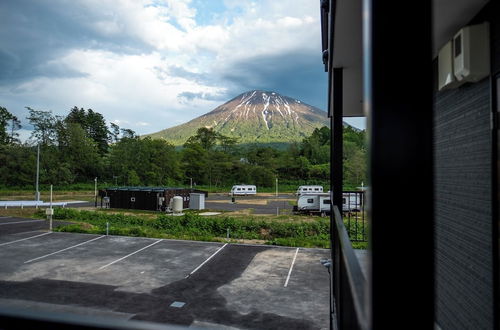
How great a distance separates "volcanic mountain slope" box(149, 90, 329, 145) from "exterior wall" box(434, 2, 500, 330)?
455 feet

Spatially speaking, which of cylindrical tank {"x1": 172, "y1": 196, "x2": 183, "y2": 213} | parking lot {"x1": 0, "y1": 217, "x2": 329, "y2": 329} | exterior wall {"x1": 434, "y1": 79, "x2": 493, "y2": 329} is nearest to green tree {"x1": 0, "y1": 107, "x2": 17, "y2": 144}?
cylindrical tank {"x1": 172, "y1": 196, "x2": 183, "y2": 213}

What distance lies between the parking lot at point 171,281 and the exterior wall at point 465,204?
3.97m

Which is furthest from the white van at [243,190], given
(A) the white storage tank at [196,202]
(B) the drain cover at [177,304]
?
(B) the drain cover at [177,304]

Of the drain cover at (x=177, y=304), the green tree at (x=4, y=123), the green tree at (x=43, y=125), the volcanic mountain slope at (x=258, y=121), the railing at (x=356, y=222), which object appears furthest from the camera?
the volcanic mountain slope at (x=258, y=121)

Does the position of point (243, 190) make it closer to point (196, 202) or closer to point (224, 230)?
point (196, 202)

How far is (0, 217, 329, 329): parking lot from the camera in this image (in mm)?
6957

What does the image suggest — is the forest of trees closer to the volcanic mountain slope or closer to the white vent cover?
the white vent cover

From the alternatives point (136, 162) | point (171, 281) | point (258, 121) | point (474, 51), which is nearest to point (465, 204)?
point (474, 51)

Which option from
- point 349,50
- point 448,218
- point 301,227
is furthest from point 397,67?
point 301,227

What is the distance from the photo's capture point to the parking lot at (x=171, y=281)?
22.8ft

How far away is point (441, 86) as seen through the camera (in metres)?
2.91

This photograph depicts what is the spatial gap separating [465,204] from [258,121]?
560ft

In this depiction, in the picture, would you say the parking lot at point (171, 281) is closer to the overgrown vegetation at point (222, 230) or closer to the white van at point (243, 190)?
the overgrown vegetation at point (222, 230)

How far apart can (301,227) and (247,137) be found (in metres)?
137
